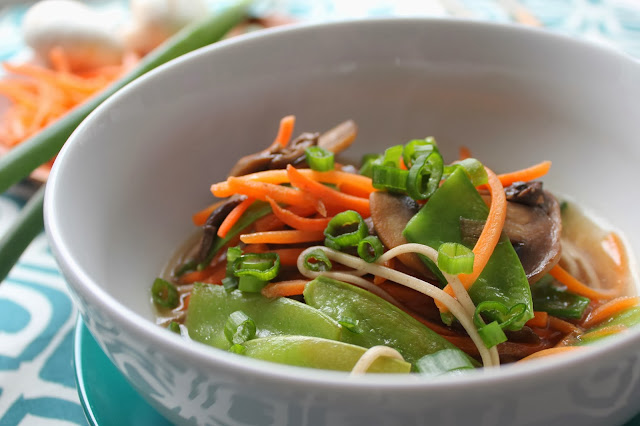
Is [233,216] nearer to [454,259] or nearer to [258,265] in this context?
[258,265]

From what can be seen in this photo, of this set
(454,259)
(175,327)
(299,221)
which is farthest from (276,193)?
(454,259)

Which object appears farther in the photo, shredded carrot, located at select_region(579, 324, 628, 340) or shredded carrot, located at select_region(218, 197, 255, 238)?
shredded carrot, located at select_region(218, 197, 255, 238)

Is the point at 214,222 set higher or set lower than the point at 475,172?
lower

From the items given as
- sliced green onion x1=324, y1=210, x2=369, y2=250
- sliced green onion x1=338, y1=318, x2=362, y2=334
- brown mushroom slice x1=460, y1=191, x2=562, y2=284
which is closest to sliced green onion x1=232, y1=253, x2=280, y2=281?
sliced green onion x1=324, y1=210, x2=369, y2=250

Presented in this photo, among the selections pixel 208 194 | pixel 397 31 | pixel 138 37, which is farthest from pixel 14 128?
pixel 397 31

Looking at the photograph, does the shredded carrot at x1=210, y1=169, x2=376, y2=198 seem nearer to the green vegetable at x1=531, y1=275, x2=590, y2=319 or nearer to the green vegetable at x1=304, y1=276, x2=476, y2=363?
the green vegetable at x1=304, y1=276, x2=476, y2=363

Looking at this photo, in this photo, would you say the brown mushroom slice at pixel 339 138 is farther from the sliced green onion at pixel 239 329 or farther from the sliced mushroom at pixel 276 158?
the sliced green onion at pixel 239 329
